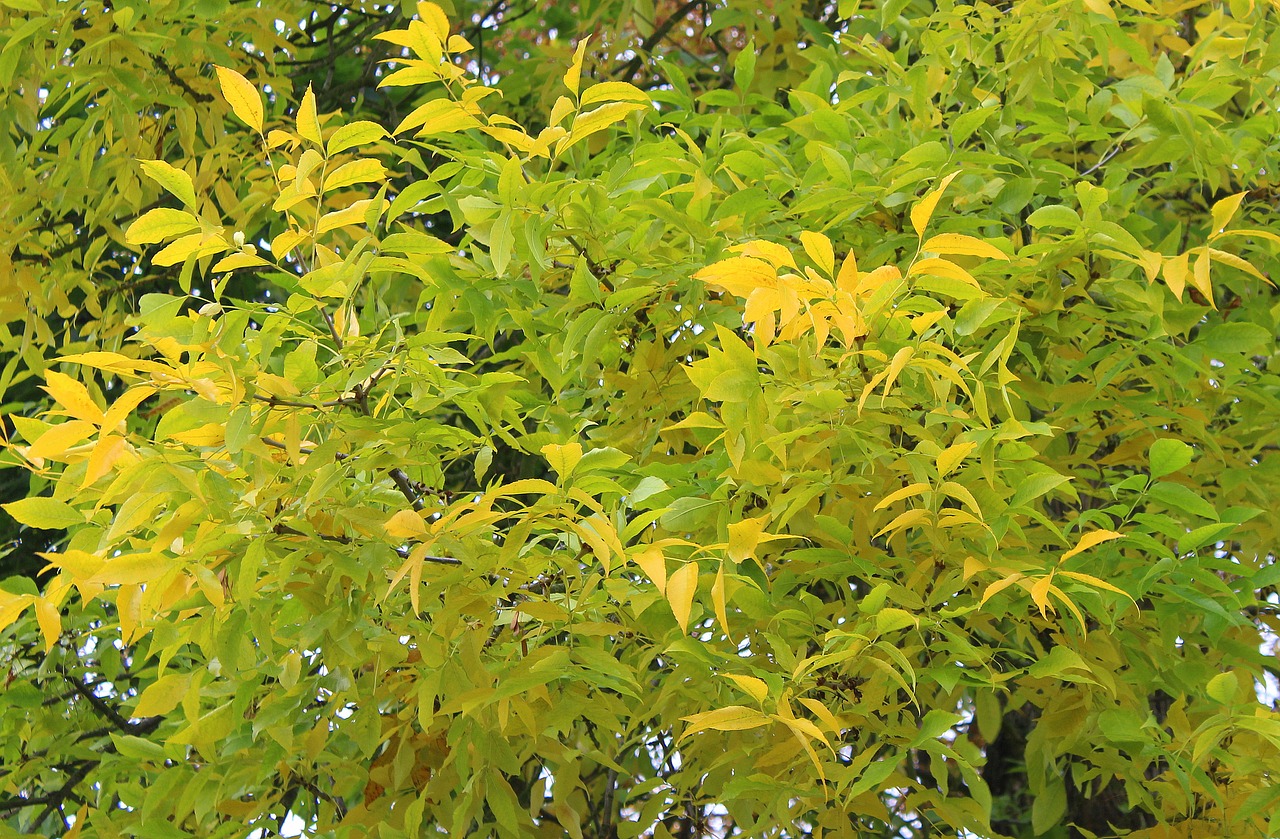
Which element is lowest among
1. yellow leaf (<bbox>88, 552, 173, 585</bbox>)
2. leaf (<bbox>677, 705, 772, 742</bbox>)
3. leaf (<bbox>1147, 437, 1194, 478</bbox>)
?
leaf (<bbox>677, 705, 772, 742</bbox>)

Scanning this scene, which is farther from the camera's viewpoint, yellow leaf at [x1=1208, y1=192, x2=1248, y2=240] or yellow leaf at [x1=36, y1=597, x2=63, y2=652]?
yellow leaf at [x1=1208, y1=192, x2=1248, y2=240]

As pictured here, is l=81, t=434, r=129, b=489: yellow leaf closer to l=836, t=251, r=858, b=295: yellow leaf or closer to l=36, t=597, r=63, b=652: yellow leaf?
l=36, t=597, r=63, b=652: yellow leaf

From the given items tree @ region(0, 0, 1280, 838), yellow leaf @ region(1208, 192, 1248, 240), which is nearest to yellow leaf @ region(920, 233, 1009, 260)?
tree @ region(0, 0, 1280, 838)

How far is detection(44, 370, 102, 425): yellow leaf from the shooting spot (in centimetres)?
100

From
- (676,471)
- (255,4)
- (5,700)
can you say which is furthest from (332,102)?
(676,471)

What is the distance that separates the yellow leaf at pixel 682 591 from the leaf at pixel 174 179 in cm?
58

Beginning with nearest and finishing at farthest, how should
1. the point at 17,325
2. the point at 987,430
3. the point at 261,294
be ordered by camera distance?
1. the point at 987,430
2. the point at 17,325
3. the point at 261,294

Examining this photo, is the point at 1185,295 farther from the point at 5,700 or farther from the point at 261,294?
the point at 261,294

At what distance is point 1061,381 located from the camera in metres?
1.65

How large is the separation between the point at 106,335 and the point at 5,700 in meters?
0.72

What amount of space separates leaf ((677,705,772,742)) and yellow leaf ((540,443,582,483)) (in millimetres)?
238

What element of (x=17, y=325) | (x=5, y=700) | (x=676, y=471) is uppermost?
(x=676, y=471)

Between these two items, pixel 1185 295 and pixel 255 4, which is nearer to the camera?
pixel 1185 295

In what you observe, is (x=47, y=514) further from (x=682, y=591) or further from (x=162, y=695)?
(x=682, y=591)
